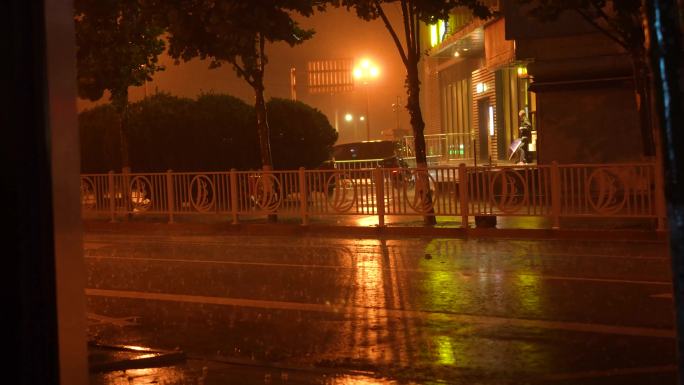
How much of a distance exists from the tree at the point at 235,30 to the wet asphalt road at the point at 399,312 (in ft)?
19.6

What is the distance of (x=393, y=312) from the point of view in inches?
376

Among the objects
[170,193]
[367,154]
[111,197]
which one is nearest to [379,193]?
[170,193]

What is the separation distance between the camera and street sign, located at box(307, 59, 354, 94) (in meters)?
Result: 42.5

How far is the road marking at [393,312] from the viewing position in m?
8.32

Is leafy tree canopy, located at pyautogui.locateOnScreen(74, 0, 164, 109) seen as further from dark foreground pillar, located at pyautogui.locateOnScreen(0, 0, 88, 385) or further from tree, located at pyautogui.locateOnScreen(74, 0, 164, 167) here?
dark foreground pillar, located at pyautogui.locateOnScreen(0, 0, 88, 385)

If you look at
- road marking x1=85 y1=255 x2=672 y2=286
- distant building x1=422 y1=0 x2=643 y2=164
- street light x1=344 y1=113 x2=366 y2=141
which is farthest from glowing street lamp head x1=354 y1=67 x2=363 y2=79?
street light x1=344 y1=113 x2=366 y2=141

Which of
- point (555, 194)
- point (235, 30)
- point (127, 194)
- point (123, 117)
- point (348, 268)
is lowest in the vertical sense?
point (348, 268)

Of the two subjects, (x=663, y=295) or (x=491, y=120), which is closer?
(x=663, y=295)

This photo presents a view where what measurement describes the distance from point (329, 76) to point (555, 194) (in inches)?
1082

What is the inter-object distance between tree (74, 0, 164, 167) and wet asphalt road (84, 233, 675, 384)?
832cm

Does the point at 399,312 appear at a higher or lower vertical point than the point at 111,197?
lower

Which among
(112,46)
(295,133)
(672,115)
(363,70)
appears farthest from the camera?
(363,70)

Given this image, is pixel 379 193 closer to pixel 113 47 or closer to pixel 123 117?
pixel 113 47

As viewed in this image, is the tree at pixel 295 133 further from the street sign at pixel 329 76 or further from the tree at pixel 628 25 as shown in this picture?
the street sign at pixel 329 76
